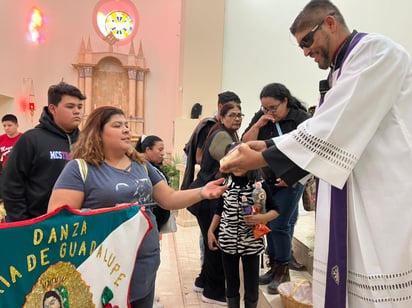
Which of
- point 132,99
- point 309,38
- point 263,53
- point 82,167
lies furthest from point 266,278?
point 132,99

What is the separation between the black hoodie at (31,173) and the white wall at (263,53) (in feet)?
12.1

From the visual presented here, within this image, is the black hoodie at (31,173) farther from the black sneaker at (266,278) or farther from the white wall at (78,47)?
the white wall at (78,47)

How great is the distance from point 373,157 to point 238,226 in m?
1.13

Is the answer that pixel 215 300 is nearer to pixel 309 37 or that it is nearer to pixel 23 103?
pixel 309 37

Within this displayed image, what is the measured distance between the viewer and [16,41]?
8.80 m

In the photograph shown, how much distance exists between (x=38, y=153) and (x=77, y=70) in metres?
9.17

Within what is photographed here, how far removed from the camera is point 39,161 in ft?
6.99

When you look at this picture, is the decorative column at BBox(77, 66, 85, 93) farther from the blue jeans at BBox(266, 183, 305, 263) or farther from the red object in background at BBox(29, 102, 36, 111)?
the blue jeans at BBox(266, 183, 305, 263)

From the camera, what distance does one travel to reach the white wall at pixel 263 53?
548cm

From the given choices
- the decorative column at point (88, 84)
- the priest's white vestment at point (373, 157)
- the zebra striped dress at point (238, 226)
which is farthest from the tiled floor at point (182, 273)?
the decorative column at point (88, 84)

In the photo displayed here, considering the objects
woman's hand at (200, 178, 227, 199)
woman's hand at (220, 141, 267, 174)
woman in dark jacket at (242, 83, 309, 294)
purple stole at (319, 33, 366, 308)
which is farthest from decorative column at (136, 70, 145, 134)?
purple stole at (319, 33, 366, 308)

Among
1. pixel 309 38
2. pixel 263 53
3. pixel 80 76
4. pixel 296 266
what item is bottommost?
pixel 296 266

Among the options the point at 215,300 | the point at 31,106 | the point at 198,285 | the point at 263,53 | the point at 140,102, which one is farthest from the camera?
the point at 140,102

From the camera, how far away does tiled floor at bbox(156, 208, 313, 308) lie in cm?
285
